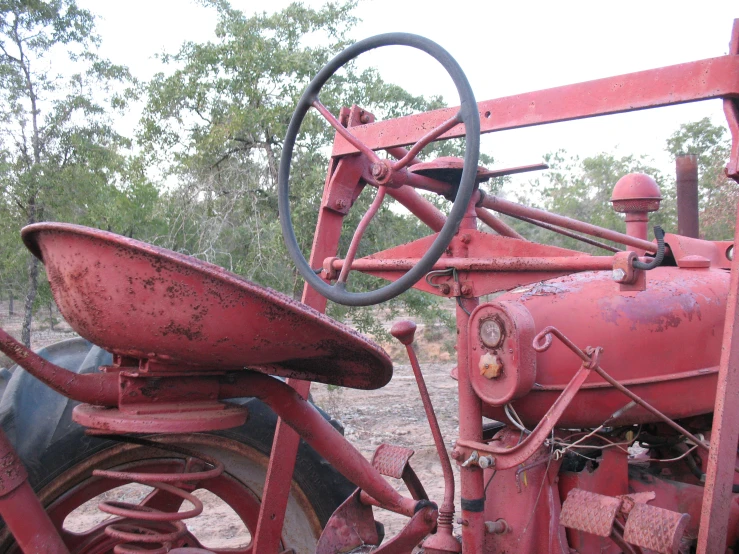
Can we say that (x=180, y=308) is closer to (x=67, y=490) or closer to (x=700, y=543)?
Result: (x=67, y=490)

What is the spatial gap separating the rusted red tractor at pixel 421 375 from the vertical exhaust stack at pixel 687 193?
51 cm

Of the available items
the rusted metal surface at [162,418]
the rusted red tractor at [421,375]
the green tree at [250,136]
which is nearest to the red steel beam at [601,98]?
the rusted red tractor at [421,375]

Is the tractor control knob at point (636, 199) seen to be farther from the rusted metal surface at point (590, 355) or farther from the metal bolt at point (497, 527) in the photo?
A: the metal bolt at point (497, 527)

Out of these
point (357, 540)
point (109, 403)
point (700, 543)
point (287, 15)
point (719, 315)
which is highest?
point (287, 15)

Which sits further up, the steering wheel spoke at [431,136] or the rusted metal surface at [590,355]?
the steering wheel spoke at [431,136]

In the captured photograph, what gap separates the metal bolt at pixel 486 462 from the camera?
6.17 ft

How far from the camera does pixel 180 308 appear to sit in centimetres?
133

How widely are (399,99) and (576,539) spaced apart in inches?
236

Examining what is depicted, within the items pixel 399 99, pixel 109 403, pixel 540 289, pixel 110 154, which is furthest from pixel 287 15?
pixel 109 403

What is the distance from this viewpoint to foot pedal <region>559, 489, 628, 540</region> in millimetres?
1809

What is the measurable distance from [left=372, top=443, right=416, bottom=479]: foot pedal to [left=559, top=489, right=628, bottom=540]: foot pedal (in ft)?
1.90

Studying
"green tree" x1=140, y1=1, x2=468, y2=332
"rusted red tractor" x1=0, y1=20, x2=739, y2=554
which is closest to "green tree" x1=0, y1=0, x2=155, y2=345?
"green tree" x1=140, y1=1, x2=468, y2=332

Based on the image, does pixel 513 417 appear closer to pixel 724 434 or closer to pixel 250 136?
pixel 724 434

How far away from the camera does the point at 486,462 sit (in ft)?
6.17
